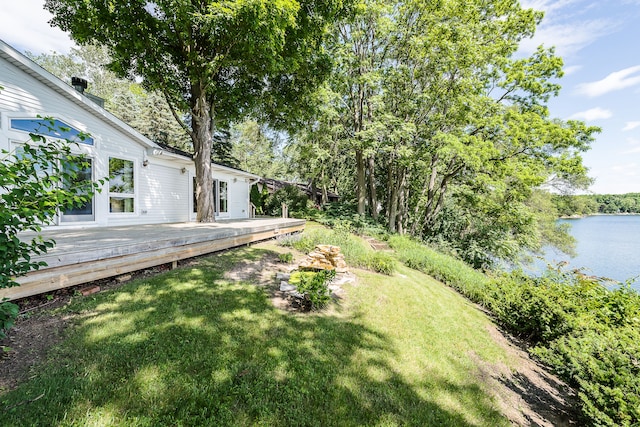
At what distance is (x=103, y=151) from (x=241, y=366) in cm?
820

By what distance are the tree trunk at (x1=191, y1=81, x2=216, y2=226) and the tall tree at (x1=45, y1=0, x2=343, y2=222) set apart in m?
0.03

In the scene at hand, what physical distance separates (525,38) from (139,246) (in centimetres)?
1800

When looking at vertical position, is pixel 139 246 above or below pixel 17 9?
below

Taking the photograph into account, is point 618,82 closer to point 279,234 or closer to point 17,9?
point 279,234

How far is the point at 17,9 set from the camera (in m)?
8.67

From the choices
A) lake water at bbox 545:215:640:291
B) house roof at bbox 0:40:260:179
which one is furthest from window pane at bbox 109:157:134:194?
lake water at bbox 545:215:640:291

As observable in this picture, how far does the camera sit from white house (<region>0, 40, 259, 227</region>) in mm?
5918

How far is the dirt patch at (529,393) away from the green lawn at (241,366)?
206mm

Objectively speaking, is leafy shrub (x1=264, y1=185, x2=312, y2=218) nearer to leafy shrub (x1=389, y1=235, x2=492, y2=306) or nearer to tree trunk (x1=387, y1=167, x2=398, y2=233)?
tree trunk (x1=387, y1=167, x2=398, y2=233)

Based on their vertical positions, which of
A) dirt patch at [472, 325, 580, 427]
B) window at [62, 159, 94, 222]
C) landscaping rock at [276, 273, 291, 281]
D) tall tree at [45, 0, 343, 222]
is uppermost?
tall tree at [45, 0, 343, 222]

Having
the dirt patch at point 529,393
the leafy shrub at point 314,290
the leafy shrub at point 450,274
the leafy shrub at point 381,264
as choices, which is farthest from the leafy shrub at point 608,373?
the leafy shrub at point 381,264

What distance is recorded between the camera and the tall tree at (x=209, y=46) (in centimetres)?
672

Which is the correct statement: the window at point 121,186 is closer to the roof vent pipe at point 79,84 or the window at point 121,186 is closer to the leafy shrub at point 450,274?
the roof vent pipe at point 79,84

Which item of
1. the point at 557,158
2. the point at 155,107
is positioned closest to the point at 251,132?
the point at 155,107
